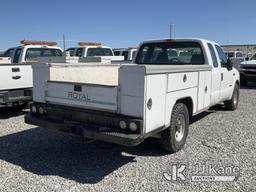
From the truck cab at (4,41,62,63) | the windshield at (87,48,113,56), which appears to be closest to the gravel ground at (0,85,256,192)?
the truck cab at (4,41,62,63)

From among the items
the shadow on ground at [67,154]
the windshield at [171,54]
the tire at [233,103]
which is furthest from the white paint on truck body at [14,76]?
the tire at [233,103]

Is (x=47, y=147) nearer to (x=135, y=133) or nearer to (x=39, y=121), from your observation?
(x=39, y=121)

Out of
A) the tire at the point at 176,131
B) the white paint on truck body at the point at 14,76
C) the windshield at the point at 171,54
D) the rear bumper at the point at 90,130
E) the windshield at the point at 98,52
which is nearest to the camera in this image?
the rear bumper at the point at 90,130

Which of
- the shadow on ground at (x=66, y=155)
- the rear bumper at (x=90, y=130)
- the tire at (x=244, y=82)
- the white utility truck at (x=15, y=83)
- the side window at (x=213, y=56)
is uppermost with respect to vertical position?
the side window at (x=213, y=56)

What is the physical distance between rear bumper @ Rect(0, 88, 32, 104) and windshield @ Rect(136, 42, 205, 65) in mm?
3071

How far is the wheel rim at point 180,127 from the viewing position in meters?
4.89

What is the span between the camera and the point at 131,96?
12.5ft

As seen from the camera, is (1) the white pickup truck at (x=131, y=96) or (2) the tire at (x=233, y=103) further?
(2) the tire at (x=233, y=103)

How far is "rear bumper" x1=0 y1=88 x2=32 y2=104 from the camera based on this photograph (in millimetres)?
7020

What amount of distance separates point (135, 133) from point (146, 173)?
0.73 m

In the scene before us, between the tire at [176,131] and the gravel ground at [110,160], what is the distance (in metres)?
0.17

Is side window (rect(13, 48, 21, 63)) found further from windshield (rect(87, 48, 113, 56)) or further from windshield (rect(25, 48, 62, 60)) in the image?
windshield (rect(87, 48, 113, 56))

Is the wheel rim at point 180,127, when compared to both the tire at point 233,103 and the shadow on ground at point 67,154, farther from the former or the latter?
the tire at point 233,103

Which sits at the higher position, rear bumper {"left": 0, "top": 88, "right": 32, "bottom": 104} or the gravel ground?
rear bumper {"left": 0, "top": 88, "right": 32, "bottom": 104}
